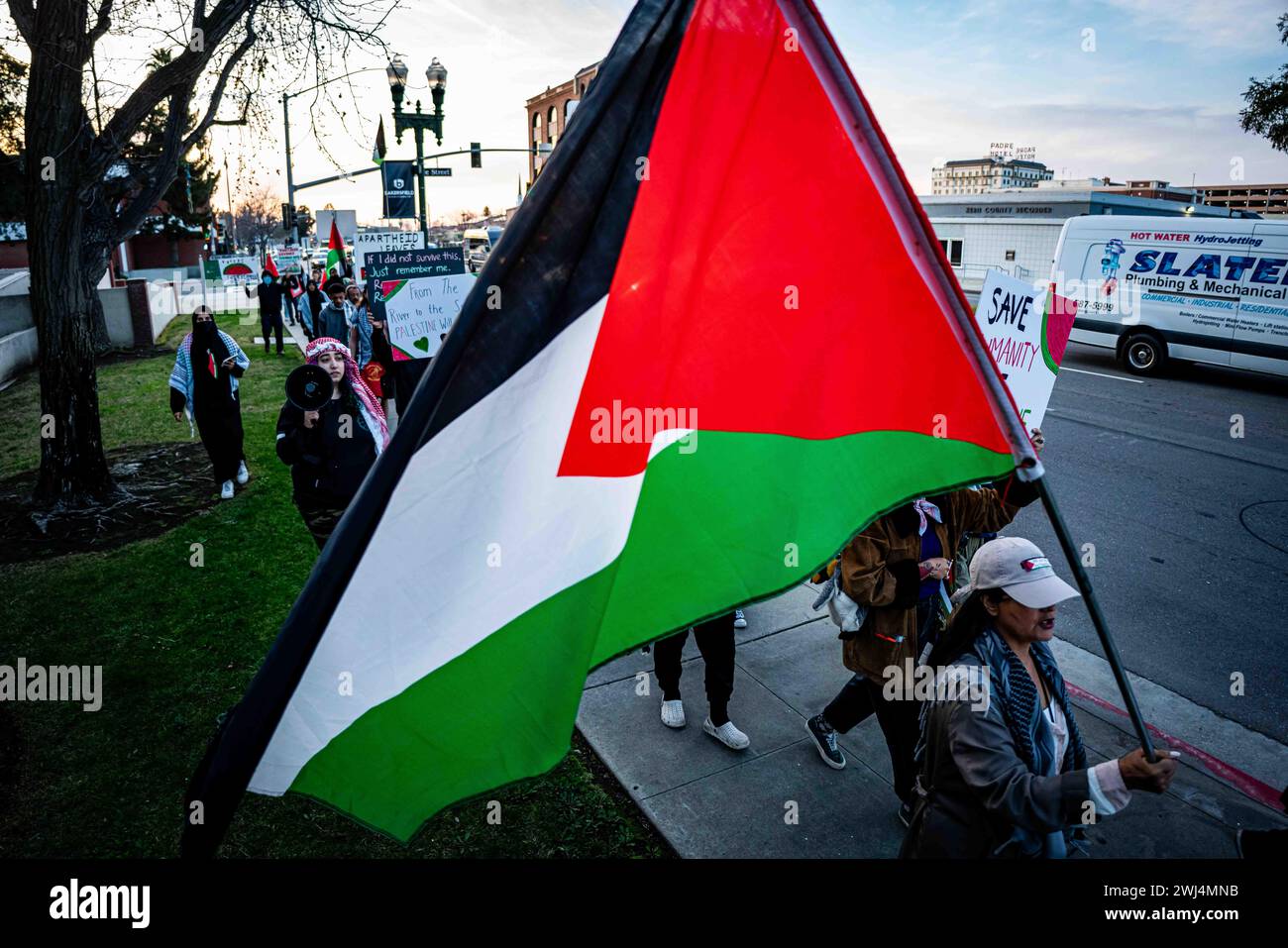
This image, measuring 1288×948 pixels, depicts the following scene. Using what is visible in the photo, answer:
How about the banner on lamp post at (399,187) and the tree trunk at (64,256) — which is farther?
the banner on lamp post at (399,187)

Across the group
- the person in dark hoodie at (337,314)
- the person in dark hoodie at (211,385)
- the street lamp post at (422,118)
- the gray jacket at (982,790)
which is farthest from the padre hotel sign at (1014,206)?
the gray jacket at (982,790)

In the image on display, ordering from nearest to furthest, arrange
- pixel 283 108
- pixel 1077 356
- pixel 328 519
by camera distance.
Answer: pixel 328 519, pixel 283 108, pixel 1077 356

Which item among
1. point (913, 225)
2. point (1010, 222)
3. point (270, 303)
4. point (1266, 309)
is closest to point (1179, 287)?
point (1266, 309)

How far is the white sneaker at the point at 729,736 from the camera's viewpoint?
4.39 m

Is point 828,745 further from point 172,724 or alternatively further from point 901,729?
point 172,724

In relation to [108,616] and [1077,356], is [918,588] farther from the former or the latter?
[1077,356]

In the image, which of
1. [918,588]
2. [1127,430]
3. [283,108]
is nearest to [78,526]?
[283,108]

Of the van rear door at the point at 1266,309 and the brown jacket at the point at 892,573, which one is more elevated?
the van rear door at the point at 1266,309

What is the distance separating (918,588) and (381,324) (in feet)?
30.0

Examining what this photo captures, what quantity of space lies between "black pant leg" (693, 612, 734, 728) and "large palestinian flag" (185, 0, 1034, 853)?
2452mm

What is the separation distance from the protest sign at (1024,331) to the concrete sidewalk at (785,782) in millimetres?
2029

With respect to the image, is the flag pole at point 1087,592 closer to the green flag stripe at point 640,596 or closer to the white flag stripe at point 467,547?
the green flag stripe at point 640,596

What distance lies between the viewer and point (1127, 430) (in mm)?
11711

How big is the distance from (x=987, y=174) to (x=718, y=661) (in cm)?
13079
